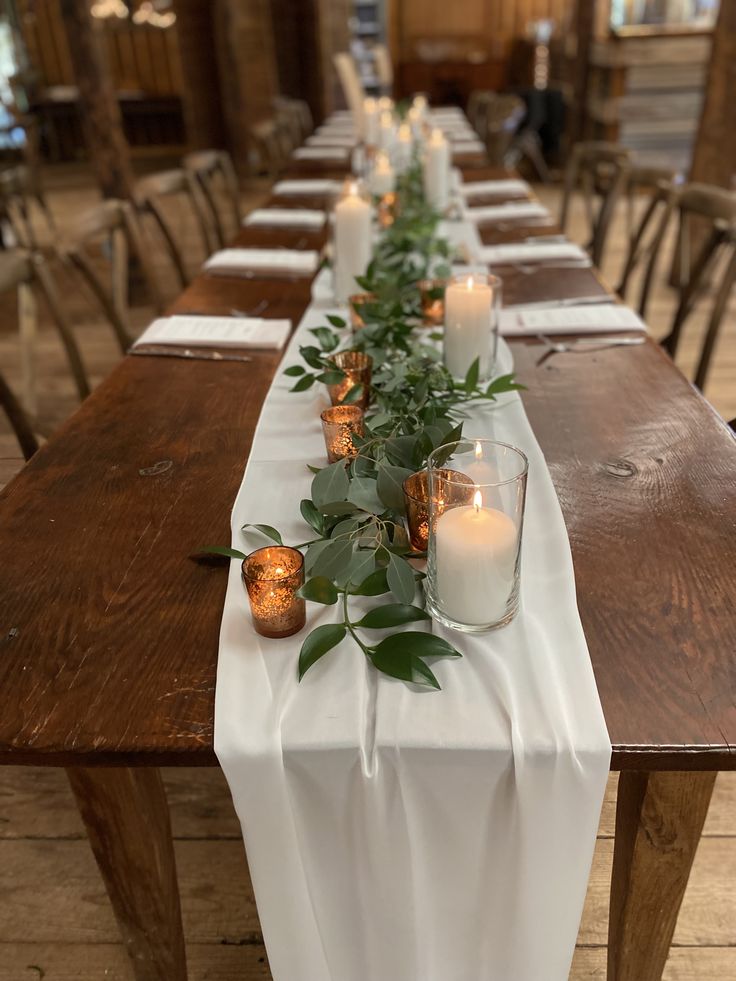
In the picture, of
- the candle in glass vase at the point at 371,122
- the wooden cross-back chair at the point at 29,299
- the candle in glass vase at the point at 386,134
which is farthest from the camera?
the candle in glass vase at the point at 371,122

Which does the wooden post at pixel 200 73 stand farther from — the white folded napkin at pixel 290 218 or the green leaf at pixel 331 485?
the green leaf at pixel 331 485

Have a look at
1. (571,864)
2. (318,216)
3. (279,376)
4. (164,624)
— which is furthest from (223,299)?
(571,864)

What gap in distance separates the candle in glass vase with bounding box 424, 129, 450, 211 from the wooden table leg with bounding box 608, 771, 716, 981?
207 centimetres

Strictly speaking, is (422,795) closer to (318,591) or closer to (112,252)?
(318,591)

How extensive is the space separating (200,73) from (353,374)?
6652 millimetres

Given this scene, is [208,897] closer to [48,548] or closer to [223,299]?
[48,548]

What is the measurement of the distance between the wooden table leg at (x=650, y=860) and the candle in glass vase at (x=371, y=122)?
3267 millimetres

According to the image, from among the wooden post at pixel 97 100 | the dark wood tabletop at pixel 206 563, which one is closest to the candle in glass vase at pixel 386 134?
the wooden post at pixel 97 100

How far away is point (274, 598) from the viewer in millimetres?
754

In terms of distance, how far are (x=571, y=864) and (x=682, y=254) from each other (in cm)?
187

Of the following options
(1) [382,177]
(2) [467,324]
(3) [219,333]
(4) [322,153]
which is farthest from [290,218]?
(4) [322,153]

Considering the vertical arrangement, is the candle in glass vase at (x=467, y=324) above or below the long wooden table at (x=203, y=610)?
above

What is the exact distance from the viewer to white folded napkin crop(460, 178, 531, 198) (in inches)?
114

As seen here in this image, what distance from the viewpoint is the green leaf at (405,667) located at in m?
0.68
